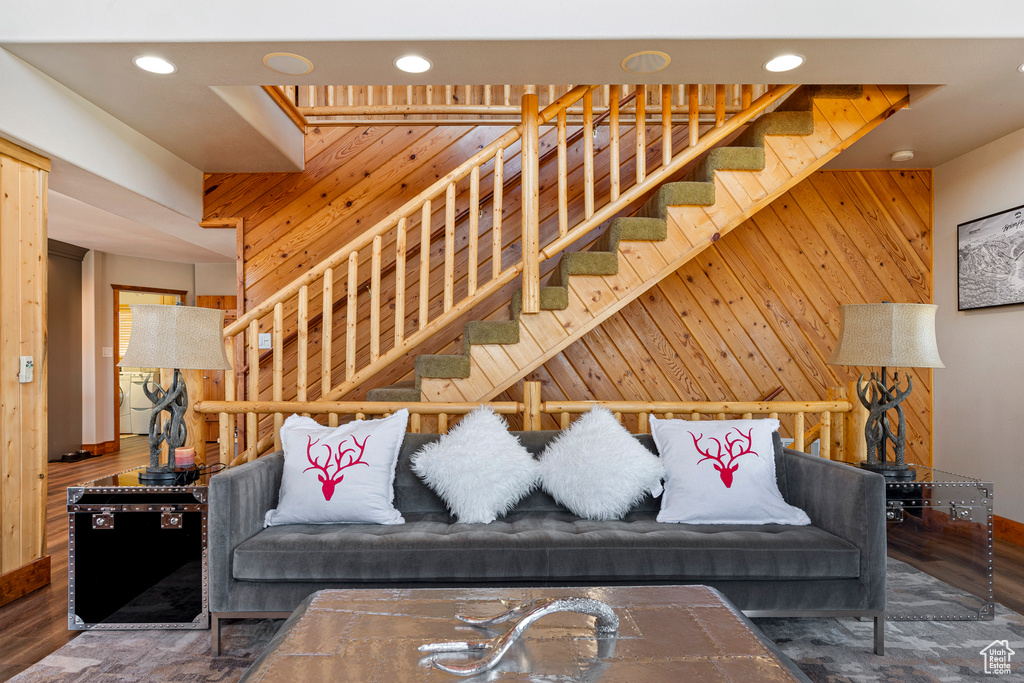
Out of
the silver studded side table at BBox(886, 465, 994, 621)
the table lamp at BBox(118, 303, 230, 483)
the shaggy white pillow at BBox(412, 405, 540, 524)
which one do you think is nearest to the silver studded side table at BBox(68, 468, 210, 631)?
the table lamp at BBox(118, 303, 230, 483)

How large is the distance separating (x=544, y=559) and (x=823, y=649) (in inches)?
41.9

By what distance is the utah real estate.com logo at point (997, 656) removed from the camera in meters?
2.09

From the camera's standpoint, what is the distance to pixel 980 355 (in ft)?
13.0

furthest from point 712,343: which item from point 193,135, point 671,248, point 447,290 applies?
point 193,135

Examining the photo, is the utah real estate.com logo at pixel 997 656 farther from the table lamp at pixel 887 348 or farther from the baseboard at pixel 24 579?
the baseboard at pixel 24 579

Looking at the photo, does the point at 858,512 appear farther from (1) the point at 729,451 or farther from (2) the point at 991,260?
(2) the point at 991,260

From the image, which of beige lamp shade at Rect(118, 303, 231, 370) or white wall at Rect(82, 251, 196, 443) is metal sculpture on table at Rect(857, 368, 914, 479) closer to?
beige lamp shade at Rect(118, 303, 231, 370)

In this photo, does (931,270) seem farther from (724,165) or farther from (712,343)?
(724,165)

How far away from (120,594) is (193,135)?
2627 mm

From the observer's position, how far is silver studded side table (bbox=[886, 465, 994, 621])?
2.49 metres

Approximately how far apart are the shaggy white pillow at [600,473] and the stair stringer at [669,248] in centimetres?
75

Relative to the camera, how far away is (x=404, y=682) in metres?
1.18

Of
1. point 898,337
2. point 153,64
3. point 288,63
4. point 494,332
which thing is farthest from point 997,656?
point 153,64

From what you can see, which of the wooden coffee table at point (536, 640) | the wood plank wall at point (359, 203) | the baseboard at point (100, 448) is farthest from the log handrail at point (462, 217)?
the baseboard at point (100, 448)
